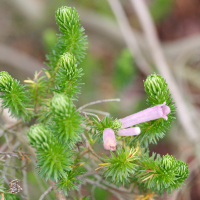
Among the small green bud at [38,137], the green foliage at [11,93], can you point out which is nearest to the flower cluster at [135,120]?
the small green bud at [38,137]

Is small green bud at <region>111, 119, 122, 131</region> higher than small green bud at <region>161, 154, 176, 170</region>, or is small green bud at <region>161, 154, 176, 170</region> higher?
small green bud at <region>111, 119, 122, 131</region>

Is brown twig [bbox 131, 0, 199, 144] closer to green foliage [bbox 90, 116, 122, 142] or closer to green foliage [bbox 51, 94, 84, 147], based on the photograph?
green foliage [bbox 90, 116, 122, 142]

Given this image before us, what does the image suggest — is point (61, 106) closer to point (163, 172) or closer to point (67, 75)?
point (67, 75)

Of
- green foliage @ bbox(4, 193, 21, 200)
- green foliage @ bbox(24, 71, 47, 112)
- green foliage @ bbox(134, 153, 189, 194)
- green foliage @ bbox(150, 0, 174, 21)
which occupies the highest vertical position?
green foliage @ bbox(150, 0, 174, 21)

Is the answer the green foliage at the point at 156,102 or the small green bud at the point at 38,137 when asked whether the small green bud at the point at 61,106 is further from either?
the green foliage at the point at 156,102

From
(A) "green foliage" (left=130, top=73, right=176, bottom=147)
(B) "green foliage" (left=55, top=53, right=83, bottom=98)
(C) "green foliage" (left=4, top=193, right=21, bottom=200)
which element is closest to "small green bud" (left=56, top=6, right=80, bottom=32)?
(B) "green foliage" (left=55, top=53, right=83, bottom=98)

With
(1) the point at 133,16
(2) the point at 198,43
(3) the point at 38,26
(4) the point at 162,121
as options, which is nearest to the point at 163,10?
(1) the point at 133,16

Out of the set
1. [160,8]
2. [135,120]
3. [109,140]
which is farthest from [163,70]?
[109,140]
